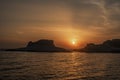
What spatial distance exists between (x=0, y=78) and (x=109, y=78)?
52.4ft

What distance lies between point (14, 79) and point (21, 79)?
0.95 metres

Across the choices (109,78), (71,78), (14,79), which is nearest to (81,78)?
(71,78)

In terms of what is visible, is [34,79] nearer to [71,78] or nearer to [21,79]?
[21,79]

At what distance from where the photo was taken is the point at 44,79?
30.6 metres

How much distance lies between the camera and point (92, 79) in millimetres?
31469

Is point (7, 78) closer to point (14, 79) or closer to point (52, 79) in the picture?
point (14, 79)

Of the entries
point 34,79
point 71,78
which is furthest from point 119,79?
point 34,79

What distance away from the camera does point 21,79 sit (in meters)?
29.9

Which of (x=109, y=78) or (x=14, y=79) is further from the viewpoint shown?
(x=109, y=78)

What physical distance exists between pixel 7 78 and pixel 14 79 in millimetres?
1253

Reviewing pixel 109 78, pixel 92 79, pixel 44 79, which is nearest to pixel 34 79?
pixel 44 79

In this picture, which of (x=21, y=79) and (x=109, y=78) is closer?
(x=21, y=79)

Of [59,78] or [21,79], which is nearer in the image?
[21,79]

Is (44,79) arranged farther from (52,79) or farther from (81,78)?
(81,78)
